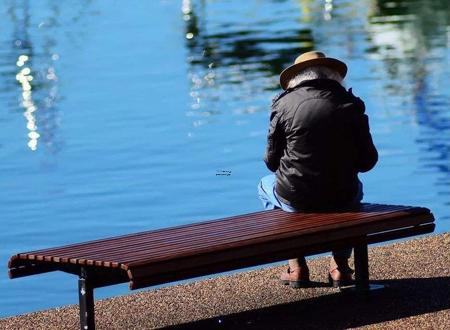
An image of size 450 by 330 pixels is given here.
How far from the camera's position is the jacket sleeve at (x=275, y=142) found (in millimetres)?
6883

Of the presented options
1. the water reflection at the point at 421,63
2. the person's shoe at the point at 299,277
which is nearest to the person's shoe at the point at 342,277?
the person's shoe at the point at 299,277

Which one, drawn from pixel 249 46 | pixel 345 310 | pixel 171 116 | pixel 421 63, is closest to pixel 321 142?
pixel 345 310

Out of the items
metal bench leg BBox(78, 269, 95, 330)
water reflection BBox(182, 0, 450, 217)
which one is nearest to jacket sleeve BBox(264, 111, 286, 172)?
metal bench leg BBox(78, 269, 95, 330)

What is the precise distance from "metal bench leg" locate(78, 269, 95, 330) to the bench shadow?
61 centimetres

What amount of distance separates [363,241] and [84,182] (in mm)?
6647

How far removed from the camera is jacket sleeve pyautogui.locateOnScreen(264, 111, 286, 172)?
688cm

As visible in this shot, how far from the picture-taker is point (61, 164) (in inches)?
554

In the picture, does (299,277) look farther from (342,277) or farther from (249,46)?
(249,46)

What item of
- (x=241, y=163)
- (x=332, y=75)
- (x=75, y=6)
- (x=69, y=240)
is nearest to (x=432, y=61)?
(x=241, y=163)

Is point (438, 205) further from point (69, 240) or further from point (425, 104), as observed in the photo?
point (425, 104)

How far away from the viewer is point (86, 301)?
619cm

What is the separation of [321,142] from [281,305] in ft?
2.75

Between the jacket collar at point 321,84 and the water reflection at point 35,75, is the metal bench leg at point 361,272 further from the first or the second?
the water reflection at point 35,75

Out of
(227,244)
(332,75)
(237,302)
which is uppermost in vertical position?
(332,75)
